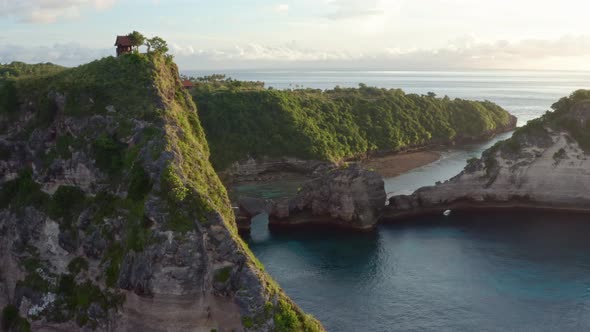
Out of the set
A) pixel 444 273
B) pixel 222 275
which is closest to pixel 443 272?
pixel 444 273

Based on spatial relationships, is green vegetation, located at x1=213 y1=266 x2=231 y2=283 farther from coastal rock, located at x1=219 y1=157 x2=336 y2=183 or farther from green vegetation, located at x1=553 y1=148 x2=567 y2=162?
coastal rock, located at x1=219 y1=157 x2=336 y2=183

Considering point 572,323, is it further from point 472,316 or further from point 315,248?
point 315,248

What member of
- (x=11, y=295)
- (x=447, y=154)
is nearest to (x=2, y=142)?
(x=11, y=295)

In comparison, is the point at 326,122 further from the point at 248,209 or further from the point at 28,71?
the point at 28,71

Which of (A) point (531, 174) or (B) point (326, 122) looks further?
(B) point (326, 122)

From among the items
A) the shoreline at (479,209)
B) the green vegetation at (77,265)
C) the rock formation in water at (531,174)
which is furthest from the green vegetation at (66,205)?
the rock formation in water at (531,174)

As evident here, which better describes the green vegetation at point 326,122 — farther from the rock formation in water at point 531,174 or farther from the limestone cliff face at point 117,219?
the limestone cliff face at point 117,219
